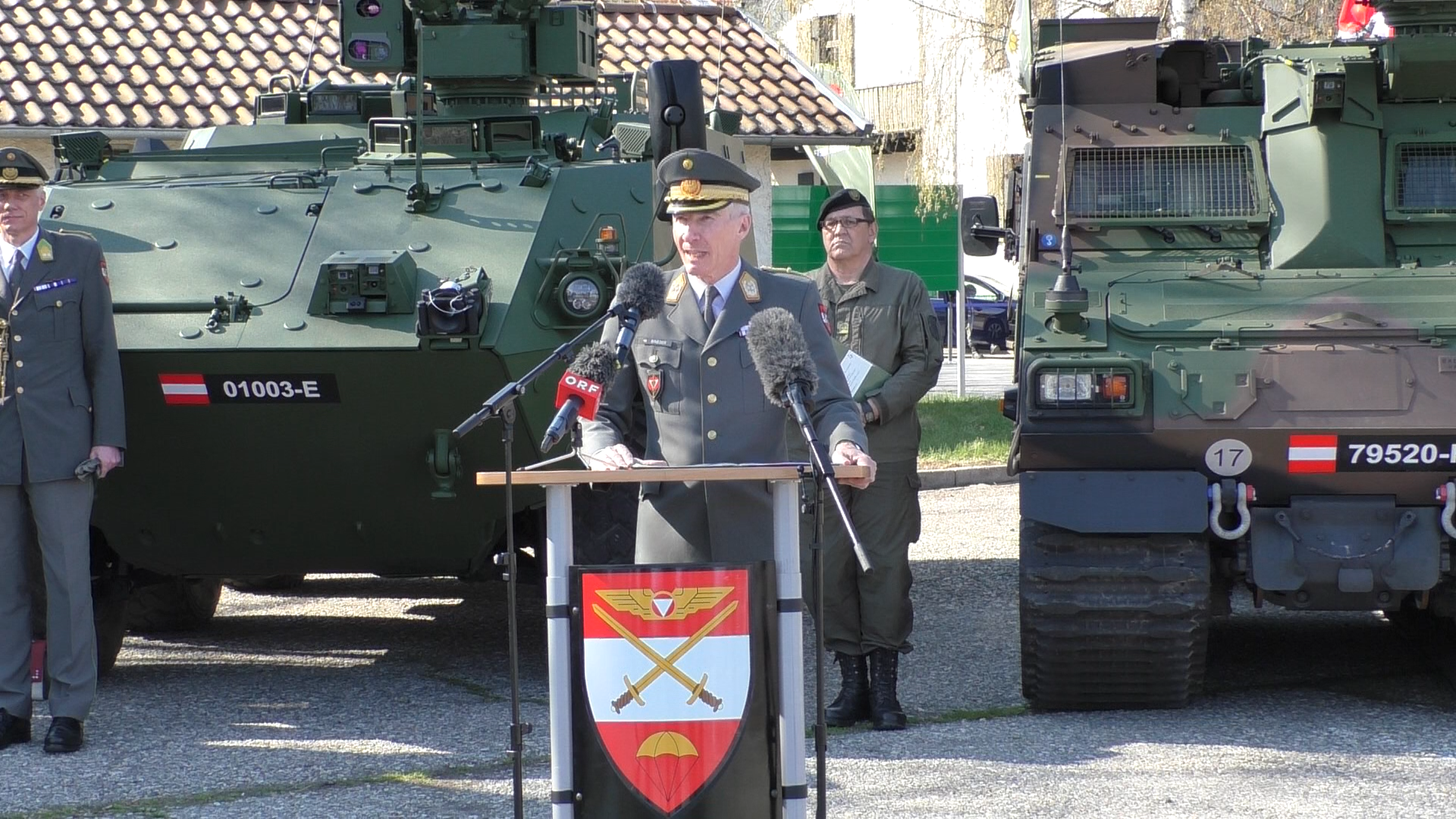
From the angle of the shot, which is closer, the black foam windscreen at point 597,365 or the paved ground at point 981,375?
the black foam windscreen at point 597,365

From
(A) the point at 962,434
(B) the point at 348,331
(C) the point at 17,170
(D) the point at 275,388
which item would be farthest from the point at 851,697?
(A) the point at 962,434

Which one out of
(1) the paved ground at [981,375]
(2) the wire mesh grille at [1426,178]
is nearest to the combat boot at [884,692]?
(2) the wire mesh grille at [1426,178]

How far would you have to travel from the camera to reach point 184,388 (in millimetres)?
6734

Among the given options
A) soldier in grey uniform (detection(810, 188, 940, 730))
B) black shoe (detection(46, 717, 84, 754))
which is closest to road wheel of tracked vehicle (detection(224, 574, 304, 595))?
black shoe (detection(46, 717, 84, 754))

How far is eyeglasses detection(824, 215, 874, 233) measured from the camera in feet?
23.1

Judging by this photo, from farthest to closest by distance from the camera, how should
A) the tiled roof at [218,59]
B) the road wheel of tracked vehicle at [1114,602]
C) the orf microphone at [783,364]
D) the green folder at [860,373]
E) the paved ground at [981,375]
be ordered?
1. the paved ground at [981,375]
2. the tiled roof at [218,59]
3. the green folder at [860,373]
4. the road wheel of tracked vehicle at [1114,602]
5. the orf microphone at [783,364]

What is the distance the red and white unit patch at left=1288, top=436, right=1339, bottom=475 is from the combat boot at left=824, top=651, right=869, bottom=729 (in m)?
1.65

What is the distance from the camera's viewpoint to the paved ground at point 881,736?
564 cm

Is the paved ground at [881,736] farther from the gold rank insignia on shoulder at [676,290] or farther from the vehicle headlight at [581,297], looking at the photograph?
the gold rank insignia on shoulder at [676,290]

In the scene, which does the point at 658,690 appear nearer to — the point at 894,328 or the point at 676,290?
the point at 676,290

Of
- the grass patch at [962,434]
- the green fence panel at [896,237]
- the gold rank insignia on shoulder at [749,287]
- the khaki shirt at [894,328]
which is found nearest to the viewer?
the gold rank insignia on shoulder at [749,287]

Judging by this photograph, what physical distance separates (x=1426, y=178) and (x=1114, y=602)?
2.51 meters

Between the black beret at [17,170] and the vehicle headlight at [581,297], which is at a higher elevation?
the black beret at [17,170]

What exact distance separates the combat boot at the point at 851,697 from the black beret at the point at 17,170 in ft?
10.7
